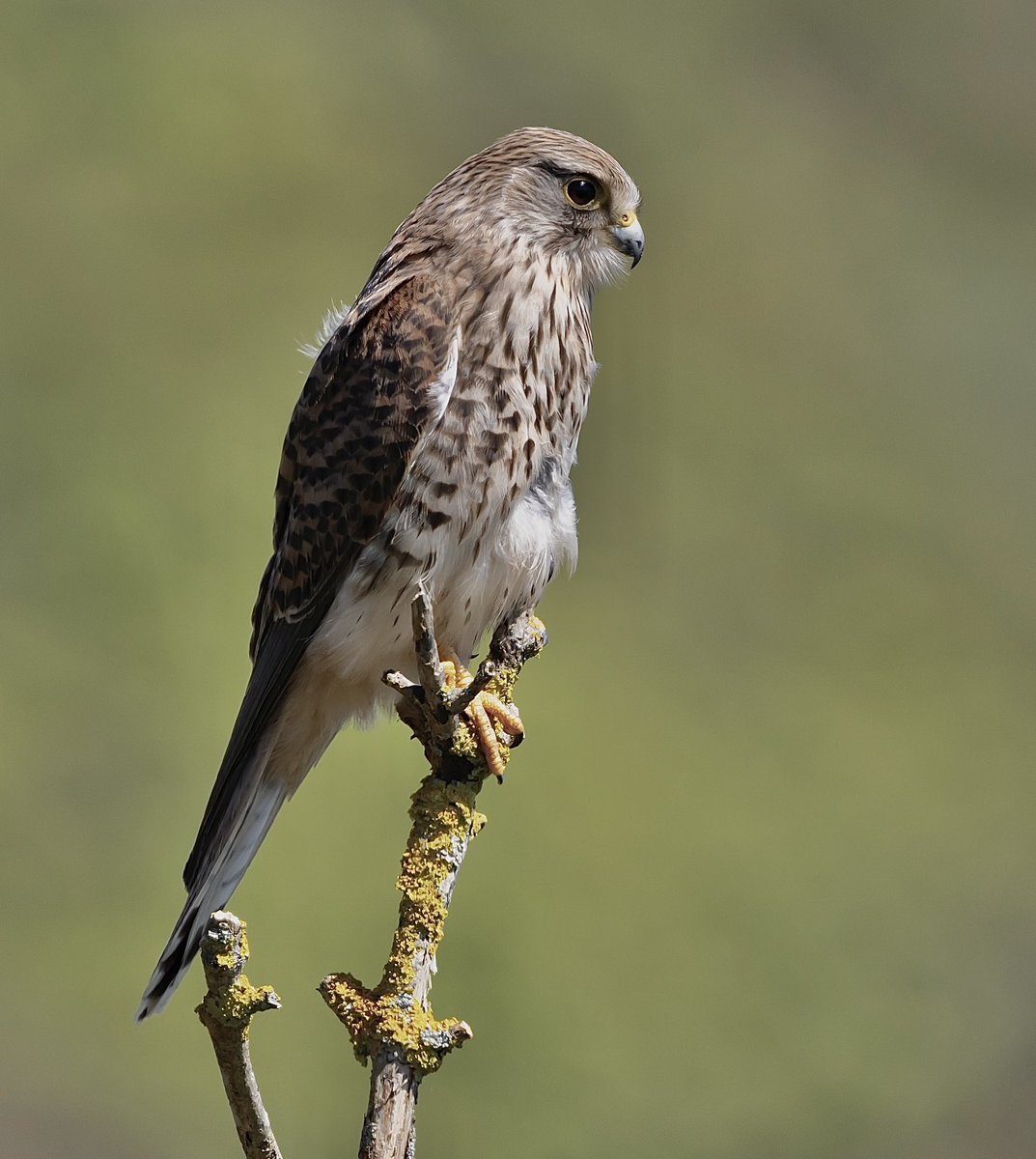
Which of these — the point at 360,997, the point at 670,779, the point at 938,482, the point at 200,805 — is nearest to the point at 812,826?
the point at 670,779

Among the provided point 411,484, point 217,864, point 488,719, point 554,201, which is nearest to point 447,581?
point 411,484

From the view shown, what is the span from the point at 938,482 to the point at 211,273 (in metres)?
8.07

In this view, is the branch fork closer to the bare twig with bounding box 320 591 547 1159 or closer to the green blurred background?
the bare twig with bounding box 320 591 547 1159

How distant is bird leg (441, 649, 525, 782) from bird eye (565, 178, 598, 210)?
1150 millimetres

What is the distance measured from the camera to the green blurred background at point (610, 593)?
10.1 m

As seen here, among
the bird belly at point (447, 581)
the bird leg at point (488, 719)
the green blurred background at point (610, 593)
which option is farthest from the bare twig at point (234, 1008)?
the green blurred background at point (610, 593)

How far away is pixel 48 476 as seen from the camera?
13422mm

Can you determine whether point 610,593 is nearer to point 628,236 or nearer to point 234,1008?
point 628,236

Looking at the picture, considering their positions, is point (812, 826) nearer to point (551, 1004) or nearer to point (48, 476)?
point (551, 1004)

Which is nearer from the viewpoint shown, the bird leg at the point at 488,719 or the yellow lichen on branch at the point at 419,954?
the yellow lichen on branch at the point at 419,954

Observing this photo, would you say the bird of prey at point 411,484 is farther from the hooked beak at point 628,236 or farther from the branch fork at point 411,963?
the branch fork at point 411,963

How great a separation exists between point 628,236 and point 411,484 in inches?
32.7

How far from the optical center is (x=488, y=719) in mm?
2682

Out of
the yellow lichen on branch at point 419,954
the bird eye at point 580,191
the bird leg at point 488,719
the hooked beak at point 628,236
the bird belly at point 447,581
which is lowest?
the yellow lichen on branch at point 419,954
